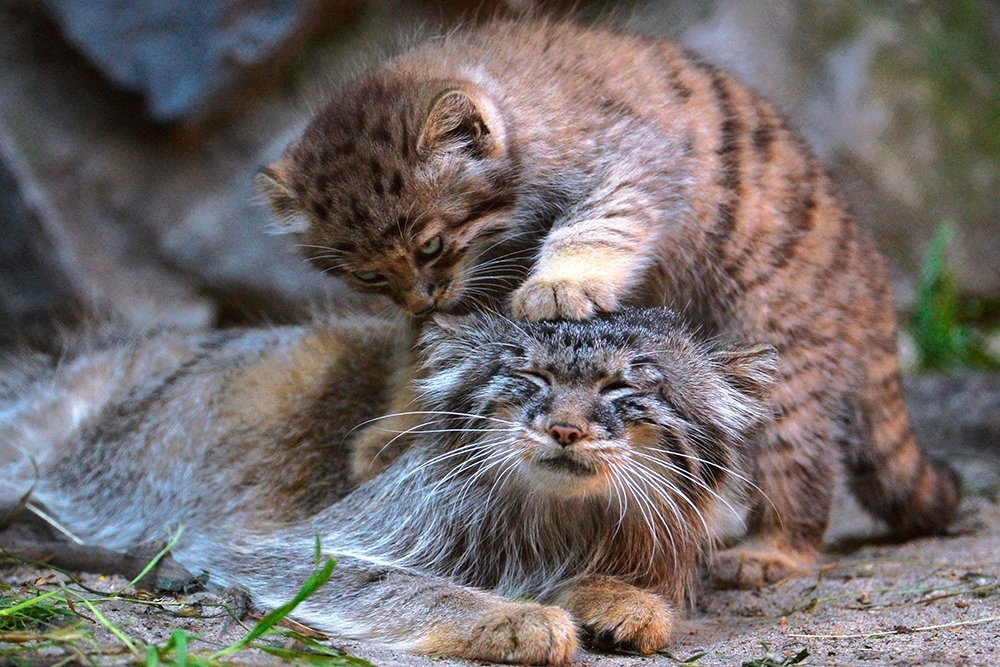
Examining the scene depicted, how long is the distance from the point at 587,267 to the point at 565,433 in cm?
64

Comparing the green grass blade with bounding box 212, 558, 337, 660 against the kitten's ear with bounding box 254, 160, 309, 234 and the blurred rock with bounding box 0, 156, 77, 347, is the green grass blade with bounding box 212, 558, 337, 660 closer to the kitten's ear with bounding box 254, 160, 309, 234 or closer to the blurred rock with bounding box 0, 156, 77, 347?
the kitten's ear with bounding box 254, 160, 309, 234

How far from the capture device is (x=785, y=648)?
3307mm

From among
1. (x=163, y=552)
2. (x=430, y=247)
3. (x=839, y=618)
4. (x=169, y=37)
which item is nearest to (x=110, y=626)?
(x=163, y=552)

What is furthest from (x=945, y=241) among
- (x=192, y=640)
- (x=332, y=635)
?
(x=192, y=640)

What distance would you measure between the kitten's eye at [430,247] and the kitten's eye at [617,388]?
773 millimetres

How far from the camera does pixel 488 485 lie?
368cm

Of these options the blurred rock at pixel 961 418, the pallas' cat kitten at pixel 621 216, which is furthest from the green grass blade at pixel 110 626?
the blurred rock at pixel 961 418

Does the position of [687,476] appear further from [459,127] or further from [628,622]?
[459,127]

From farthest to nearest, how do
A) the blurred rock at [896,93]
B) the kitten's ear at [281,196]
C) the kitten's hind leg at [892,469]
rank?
A: 1. the blurred rock at [896,93]
2. the kitten's hind leg at [892,469]
3. the kitten's ear at [281,196]

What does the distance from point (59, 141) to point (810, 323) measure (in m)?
4.38

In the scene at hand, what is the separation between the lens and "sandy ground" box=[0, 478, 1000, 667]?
10.4 ft

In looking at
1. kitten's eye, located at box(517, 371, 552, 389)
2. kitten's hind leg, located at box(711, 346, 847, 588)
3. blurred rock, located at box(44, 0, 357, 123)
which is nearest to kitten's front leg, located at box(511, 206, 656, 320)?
kitten's eye, located at box(517, 371, 552, 389)

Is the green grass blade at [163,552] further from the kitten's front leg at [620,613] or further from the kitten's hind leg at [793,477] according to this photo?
the kitten's hind leg at [793,477]

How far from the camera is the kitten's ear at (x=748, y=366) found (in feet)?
12.1
